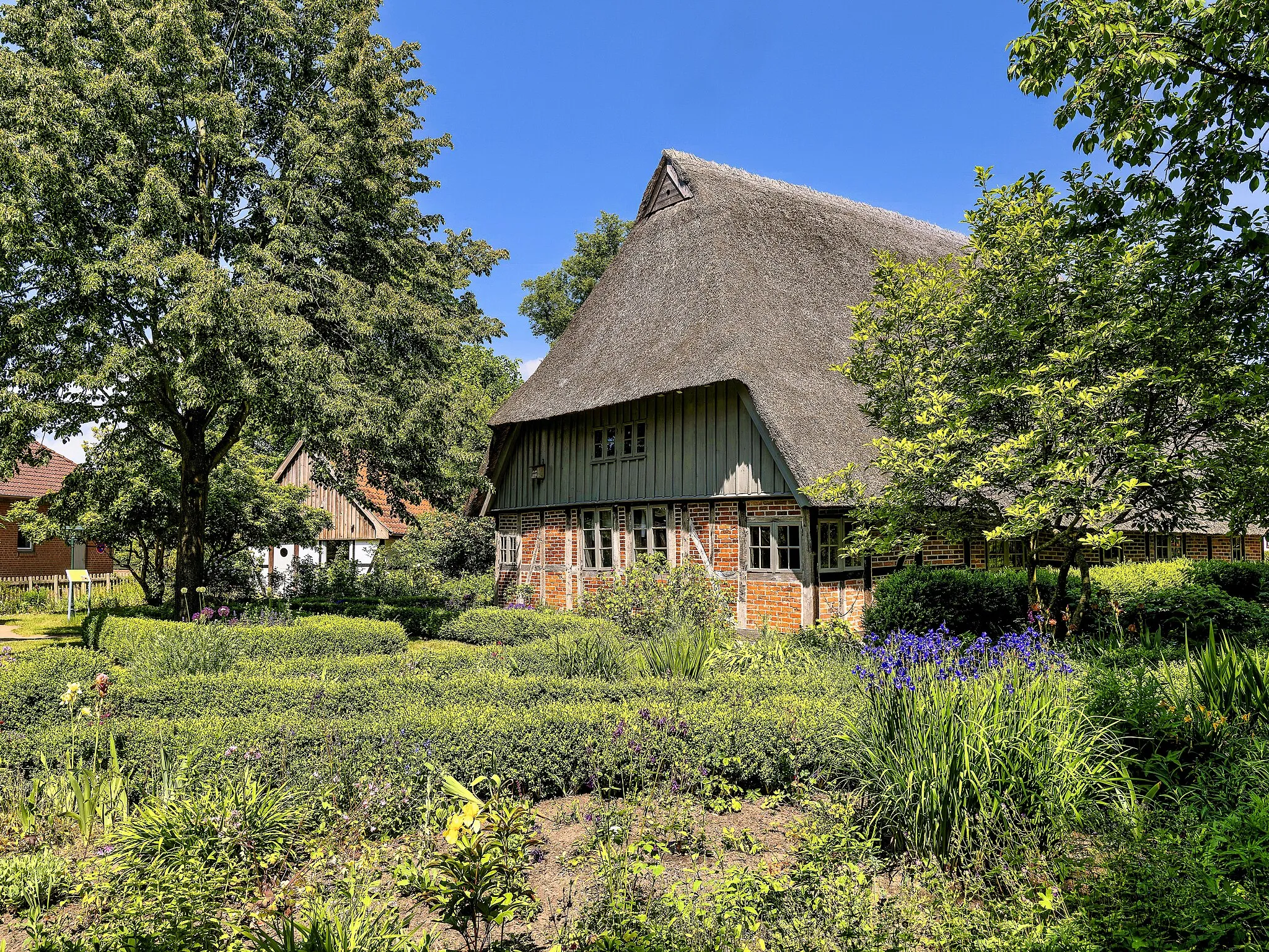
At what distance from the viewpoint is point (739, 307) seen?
15.2 metres

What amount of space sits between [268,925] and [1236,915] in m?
4.18

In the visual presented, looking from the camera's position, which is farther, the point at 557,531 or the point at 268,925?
the point at 557,531

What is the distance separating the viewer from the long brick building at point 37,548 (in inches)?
1068

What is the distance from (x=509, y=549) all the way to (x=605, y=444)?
4.83m

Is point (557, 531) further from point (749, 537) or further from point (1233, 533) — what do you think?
point (1233, 533)

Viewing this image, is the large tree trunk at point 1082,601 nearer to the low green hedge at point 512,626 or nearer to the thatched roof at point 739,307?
the thatched roof at point 739,307

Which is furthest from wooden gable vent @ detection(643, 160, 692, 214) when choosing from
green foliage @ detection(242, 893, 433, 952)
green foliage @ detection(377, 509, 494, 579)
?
green foliage @ detection(242, 893, 433, 952)

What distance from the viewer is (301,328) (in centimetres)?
1250

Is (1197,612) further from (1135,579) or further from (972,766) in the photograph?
(972,766)

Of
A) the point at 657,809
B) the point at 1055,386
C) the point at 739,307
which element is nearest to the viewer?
the point at 657,809

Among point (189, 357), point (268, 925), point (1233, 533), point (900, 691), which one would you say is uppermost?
point (189, 357)

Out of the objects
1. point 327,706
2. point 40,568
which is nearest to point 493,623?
point 327,706

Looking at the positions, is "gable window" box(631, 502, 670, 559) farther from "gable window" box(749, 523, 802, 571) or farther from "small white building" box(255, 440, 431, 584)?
"small white building" box(255, 440, 431, 584)

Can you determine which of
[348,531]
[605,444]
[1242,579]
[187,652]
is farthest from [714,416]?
[348,531]
